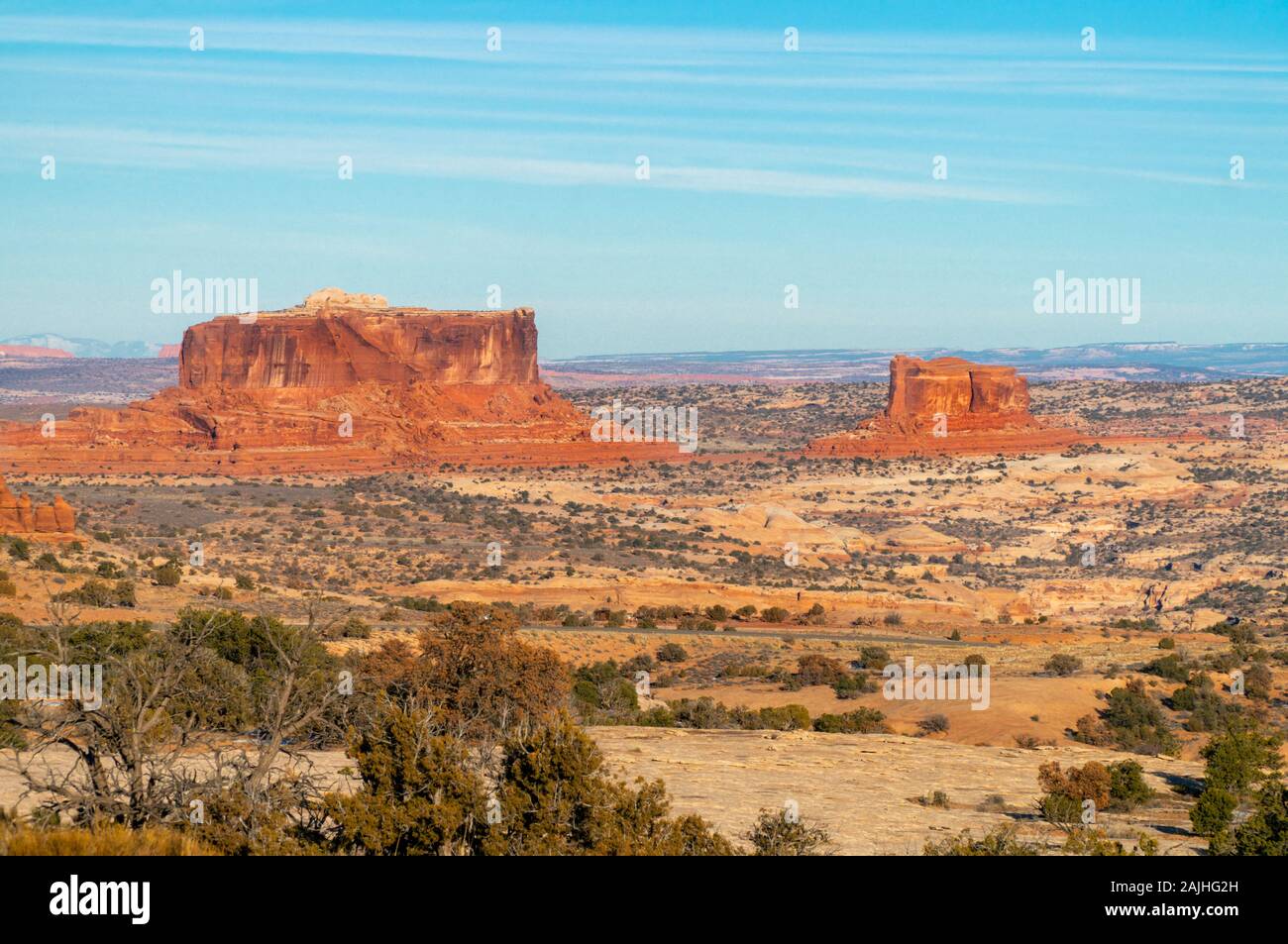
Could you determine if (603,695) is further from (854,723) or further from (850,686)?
(850,686)

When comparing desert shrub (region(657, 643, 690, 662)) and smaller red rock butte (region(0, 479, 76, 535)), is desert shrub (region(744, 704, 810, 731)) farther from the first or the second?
smaller red rock butte (region(0, 479, 76, 535))

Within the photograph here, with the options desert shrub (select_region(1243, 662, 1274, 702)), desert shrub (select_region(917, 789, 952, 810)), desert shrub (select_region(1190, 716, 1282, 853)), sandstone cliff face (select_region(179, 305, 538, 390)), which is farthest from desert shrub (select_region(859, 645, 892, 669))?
sandstone cliff face (select_region(179, 305, 538, 390))

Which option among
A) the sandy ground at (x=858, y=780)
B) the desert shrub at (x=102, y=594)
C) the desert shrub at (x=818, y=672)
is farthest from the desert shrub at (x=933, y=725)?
the desert shrub at (x=102, y=594)

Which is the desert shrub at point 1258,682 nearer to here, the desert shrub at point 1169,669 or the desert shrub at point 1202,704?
the desert shrub at point 1202,704

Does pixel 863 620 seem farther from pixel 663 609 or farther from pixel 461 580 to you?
pixel 461 580

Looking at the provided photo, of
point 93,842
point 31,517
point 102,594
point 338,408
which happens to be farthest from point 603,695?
point 338,408
